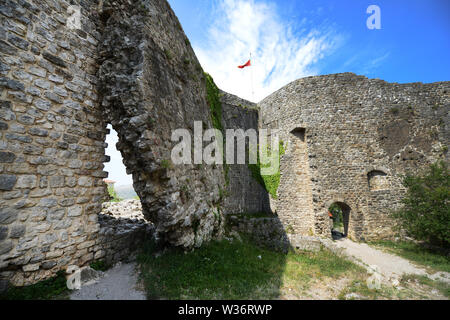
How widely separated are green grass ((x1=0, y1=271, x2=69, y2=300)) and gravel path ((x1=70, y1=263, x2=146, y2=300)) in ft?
0.92

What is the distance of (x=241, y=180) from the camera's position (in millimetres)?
12430

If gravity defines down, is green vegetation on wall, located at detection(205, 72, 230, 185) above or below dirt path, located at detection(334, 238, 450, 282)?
above

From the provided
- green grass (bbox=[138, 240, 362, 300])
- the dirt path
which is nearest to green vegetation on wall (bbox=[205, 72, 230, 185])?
green grass (bbox=[138, 240, 362, 300])

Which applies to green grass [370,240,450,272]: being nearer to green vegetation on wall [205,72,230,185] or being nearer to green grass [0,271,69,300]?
green vegetation on wall [205,72,230,185]

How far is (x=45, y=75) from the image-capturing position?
3.56 m

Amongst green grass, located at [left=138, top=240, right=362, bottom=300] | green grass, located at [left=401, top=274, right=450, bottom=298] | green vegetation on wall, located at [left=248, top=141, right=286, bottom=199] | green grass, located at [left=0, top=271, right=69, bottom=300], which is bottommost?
green grass, located at [left=401, top=274, right=450, bottom=298]

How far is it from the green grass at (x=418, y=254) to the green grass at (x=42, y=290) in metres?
11.7

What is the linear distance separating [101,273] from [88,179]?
212cm

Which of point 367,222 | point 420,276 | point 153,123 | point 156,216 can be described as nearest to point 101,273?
point 156,216

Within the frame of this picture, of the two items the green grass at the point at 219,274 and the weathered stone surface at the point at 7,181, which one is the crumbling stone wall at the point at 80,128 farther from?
the green grass at the point at 219,274

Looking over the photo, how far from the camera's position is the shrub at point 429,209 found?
7.87 metres

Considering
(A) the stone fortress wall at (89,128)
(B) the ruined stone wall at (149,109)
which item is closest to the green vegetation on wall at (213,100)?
(A) the stone fortress wall at (89,128)

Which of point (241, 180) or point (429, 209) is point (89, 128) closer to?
point (241, 180)

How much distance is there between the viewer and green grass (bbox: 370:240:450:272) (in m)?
7.14
